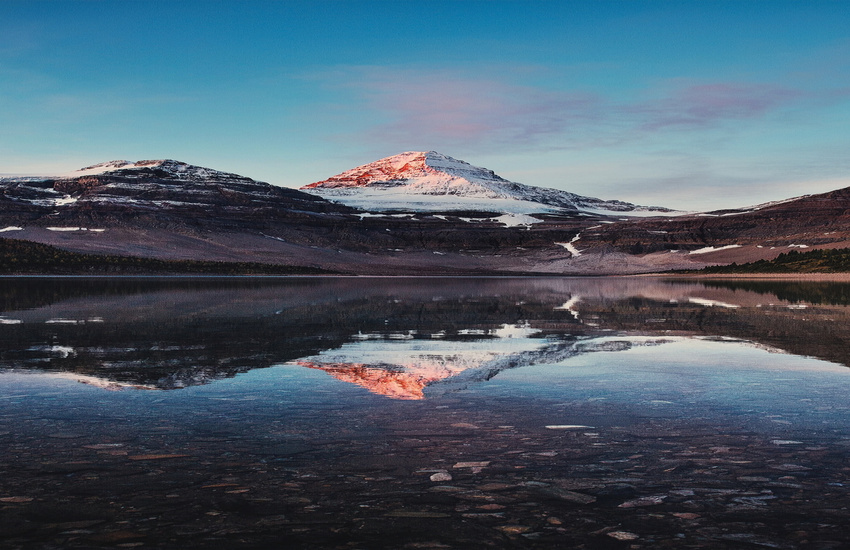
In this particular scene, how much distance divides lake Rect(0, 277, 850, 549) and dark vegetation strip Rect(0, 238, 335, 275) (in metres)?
84.1

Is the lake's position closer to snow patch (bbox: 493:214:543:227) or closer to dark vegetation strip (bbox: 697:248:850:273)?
dark vegetation strip (bbox: 697:248:850:273)

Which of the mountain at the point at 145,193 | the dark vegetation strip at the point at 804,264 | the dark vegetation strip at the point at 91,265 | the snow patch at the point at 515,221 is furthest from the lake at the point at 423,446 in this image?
the snow patch at the point at 515,221

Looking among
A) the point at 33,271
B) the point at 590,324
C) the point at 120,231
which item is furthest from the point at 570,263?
the point at 590,324

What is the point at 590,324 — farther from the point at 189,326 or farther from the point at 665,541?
the point at 665,541

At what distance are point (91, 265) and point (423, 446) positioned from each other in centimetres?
10017

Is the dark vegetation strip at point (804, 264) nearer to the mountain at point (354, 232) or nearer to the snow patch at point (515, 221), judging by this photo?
the mountain at point (354, 232)

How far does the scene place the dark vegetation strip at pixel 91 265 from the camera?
9106 cm

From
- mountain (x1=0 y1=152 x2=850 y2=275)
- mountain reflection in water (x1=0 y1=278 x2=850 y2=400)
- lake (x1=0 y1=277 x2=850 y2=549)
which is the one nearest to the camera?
lake (x1=0 y1=277 x2=850 y2=549)

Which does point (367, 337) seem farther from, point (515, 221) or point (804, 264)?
point (515, 221)

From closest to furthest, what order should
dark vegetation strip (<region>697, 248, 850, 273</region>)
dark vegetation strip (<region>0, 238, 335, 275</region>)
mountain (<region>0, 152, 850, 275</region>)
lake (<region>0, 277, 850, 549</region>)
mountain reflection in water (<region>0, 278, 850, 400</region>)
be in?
lake (<region>0, 277, 850, 549</region>), mountain reflection in water (<region>0, 278, 850, 400</region>), dark vegetation strip (<region>0, 238, 335, 275</region>), dark vegetation strip (<region>697, 248, 850, 273</region>), mountain (<region>0, 152, 850, 275</region>)

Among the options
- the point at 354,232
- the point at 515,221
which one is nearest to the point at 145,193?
the point at 354,232

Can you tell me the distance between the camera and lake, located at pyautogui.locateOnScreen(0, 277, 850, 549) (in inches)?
209

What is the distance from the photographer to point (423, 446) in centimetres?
742

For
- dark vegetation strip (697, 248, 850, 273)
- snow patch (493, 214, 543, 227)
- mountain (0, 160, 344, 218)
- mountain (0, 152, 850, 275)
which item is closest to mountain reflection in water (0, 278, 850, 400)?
dark vegetation strip (697, 248, 850, 273)
